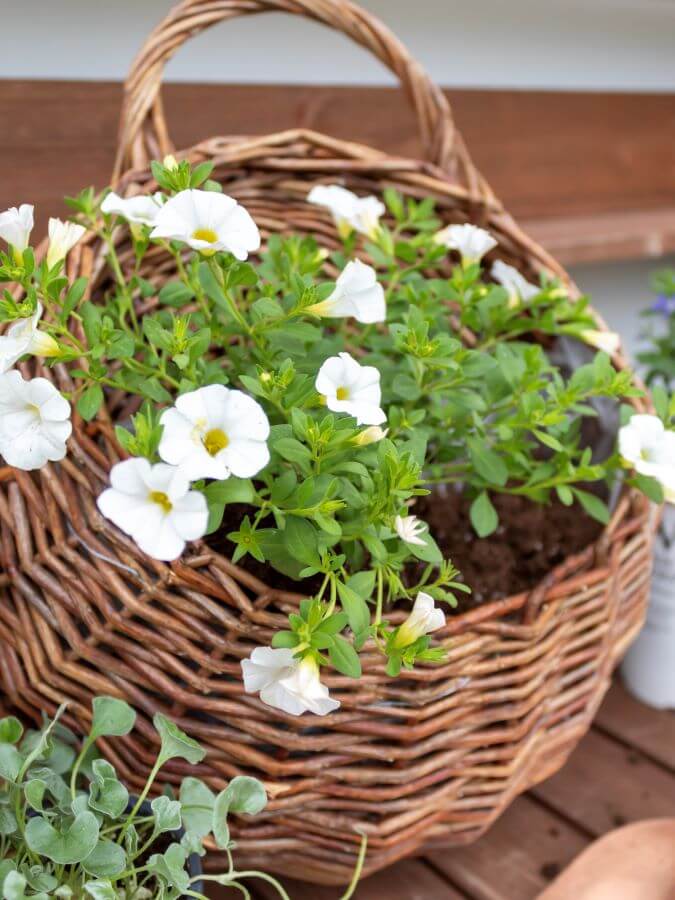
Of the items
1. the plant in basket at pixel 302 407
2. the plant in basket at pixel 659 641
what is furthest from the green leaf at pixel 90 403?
the plant in basket at pixel 659 641

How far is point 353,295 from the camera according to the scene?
0.63 metres

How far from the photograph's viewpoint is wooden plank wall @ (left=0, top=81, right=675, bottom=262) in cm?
113

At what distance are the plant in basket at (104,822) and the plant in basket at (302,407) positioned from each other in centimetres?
10

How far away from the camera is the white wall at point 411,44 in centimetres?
115

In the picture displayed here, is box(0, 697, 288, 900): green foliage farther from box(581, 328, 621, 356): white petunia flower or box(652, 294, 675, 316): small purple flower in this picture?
box(652, 294, 675, 316): small purple flower

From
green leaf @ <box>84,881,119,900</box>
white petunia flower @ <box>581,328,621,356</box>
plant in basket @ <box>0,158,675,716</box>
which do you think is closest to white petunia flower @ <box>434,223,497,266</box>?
plant in basket @ <box>0,158,675,716</box>

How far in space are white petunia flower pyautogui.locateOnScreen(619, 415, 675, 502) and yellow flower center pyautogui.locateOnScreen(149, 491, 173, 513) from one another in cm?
37

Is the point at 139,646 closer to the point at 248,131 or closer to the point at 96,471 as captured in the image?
the point at 96,471

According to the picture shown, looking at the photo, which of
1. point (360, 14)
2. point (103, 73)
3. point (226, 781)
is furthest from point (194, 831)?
point (103, 73)

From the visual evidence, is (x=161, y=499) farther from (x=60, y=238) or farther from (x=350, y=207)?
(x=350, y=207)

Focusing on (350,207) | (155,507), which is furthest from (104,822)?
(350,207)

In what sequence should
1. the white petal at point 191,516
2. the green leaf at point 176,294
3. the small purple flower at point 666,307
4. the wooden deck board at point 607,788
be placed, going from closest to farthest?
the white petal at point 191,516
the green leaf at point 176,294
the wooden deck board at point 607,788
the small purple flower at point 666,307

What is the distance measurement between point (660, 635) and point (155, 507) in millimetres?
776

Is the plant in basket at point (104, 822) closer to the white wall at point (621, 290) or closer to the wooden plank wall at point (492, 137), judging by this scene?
the wooden plank wall at point (492, 137)
